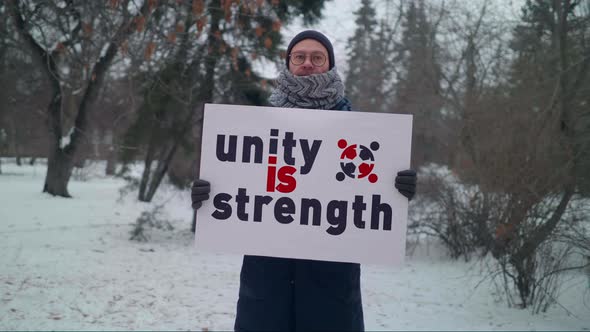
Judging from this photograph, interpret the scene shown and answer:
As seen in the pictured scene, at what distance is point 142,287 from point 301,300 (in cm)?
451

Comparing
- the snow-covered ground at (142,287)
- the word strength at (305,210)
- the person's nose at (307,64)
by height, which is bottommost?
the snow-covered ground at (142,287)

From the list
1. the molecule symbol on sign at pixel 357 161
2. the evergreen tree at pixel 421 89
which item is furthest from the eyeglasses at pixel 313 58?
the evergreen tree at pixel 421 89

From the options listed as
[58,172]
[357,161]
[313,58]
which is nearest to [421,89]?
[58,172]

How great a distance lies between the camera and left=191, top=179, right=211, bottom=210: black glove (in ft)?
7.56

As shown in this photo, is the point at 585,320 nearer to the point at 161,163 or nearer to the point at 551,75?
the point at 551,75

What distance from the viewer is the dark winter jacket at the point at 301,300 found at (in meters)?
2.10

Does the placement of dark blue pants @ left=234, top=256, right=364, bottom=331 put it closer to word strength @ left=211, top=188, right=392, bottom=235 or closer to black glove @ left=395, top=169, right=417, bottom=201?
word strength @ left=211, top=188, right=392, bottom=235

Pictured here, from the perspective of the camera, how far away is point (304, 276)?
220 centimetres

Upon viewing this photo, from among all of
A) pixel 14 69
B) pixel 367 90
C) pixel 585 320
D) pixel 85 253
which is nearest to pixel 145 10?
pixel 14 69

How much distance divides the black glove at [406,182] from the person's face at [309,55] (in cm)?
66

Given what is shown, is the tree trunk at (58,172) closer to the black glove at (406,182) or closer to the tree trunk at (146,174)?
the tree trunk at (146,174)

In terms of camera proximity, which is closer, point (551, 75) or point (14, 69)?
point (14, 69)

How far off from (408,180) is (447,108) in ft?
30.5

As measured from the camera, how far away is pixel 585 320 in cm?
420
